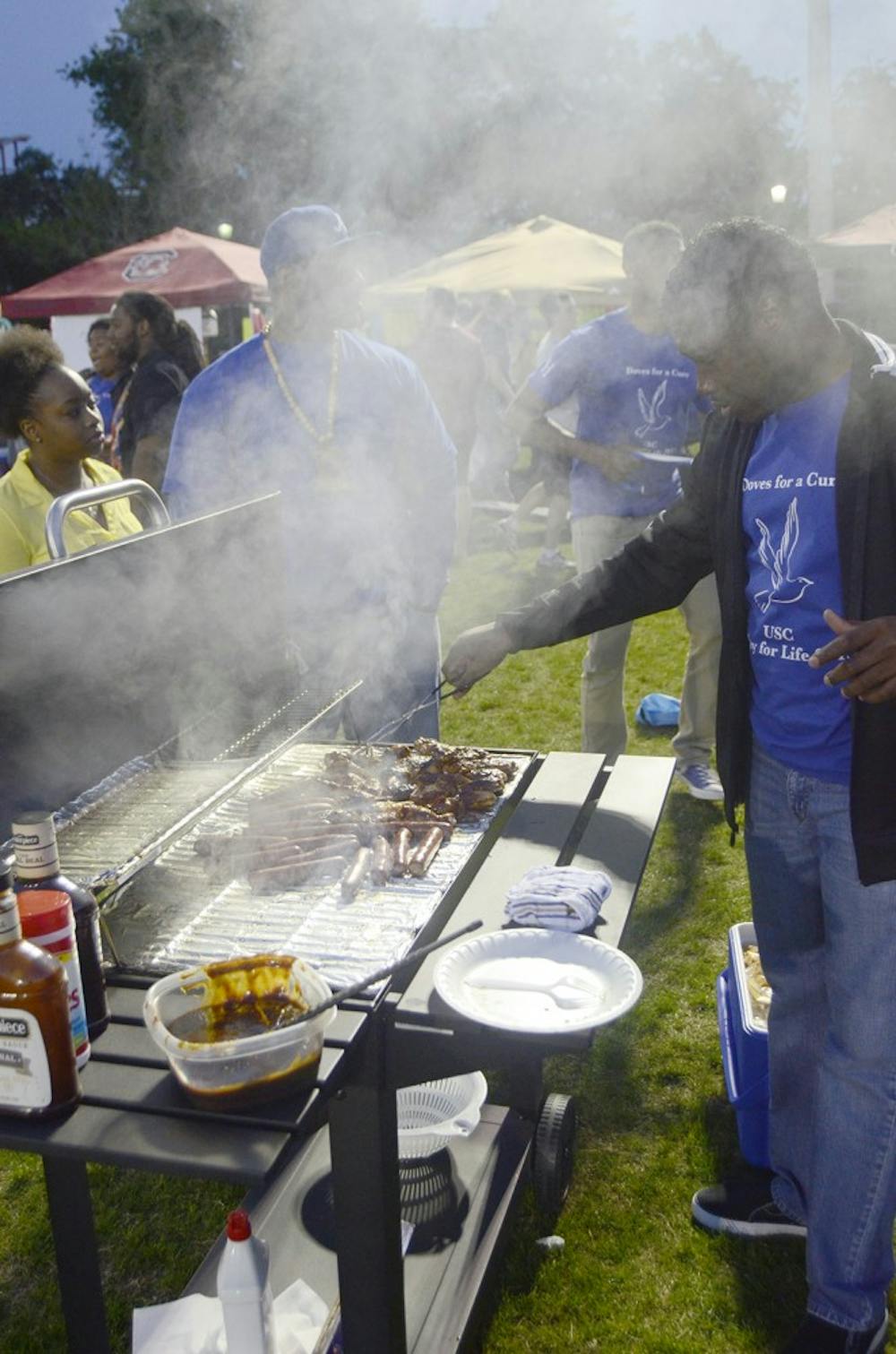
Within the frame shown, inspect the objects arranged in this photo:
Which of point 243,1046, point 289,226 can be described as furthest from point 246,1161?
point 289,226

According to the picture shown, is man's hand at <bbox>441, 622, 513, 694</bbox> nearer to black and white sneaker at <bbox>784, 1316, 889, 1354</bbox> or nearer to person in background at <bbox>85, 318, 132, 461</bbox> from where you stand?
black and white sneaker at <bbox>784, 1316, 889, 1354</bbox>

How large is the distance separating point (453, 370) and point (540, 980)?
8942 millimetres

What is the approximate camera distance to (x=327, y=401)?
12.7ft

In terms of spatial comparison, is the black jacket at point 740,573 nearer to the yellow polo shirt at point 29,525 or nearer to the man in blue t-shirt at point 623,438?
the yellow polo shirt at point 29,525

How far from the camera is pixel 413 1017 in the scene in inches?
77.8

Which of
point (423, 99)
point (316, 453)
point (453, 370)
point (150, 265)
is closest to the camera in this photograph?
point (316, 453)

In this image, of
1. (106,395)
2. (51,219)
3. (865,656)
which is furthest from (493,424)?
(51,219)

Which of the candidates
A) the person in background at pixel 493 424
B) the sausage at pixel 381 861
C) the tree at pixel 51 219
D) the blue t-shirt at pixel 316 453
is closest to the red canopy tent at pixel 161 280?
the person in background at pixel 493 424

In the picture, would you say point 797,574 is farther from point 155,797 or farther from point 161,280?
point 161,280

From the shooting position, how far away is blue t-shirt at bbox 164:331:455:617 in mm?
3881

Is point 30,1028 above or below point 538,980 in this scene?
above

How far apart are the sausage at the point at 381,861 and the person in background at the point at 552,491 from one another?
19.7ft

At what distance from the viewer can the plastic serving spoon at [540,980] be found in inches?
80.7

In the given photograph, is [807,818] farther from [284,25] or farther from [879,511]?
[284,25]
